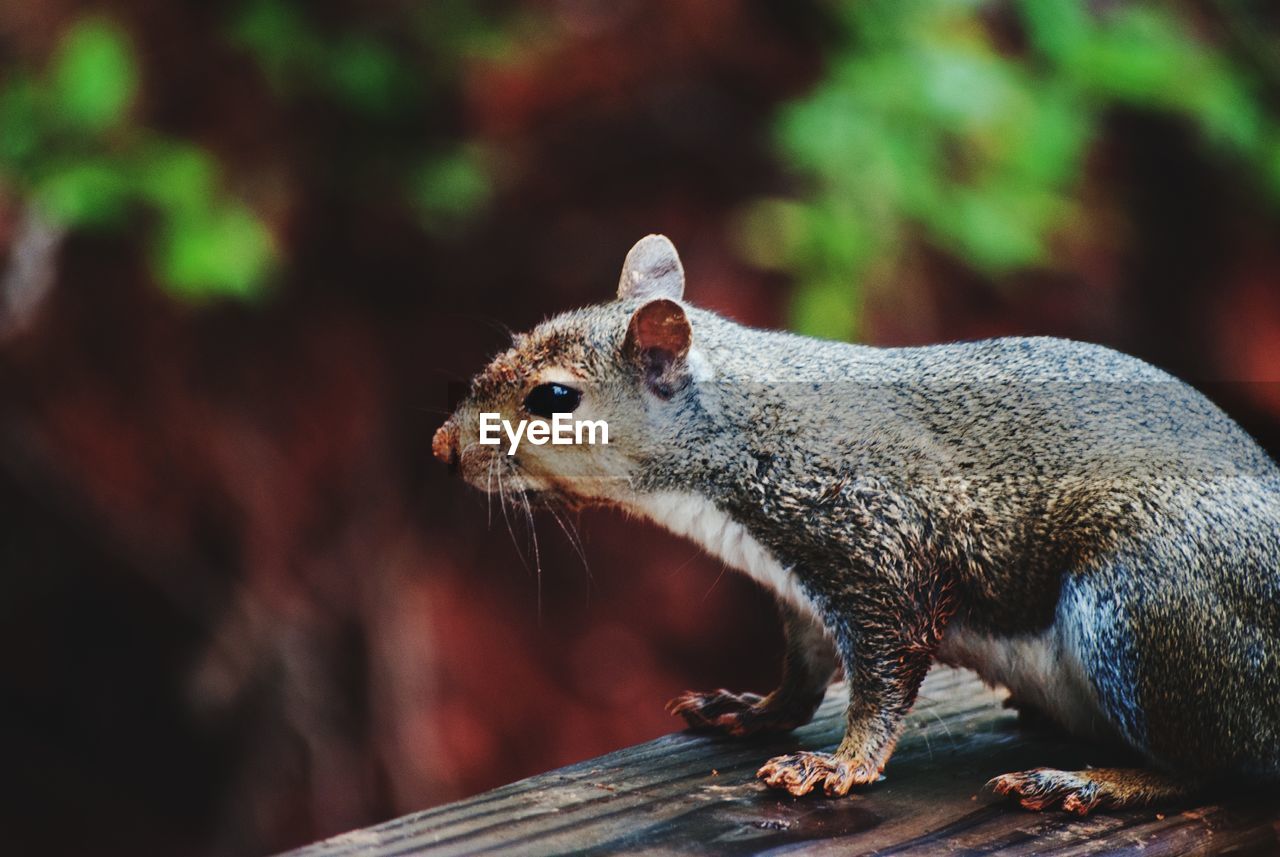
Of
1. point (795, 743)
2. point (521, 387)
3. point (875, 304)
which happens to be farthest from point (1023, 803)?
point (875, 304)

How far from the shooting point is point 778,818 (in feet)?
6.64

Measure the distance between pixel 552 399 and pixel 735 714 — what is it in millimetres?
653

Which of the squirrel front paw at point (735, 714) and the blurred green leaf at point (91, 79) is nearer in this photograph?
the squirrel front paw at point (735, 714)

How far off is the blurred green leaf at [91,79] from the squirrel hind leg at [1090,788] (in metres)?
3.57

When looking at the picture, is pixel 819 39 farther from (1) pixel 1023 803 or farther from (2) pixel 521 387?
(1) pixel 1023 803

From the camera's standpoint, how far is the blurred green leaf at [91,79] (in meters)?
4.50

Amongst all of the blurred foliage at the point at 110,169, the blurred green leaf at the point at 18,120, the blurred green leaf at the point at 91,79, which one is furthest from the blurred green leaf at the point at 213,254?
the blurred green leaf at the point at 18,120

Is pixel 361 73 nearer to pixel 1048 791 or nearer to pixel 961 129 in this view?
pixel 961 129

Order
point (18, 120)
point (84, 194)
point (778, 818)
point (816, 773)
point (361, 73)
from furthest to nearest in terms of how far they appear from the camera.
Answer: point (361, 73) < point (18, 120) < point (84, 194) < point (816, 773) < point (778, 818)

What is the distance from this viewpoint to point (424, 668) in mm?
5418

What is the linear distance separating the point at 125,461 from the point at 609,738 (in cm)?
211

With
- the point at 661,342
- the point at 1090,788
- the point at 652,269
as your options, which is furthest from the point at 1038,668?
the point at 652,269

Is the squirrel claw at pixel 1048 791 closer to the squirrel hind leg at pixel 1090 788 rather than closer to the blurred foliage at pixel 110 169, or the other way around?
the squirrel hind leg at pixel 1090 788

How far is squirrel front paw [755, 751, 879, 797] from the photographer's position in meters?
2.12
